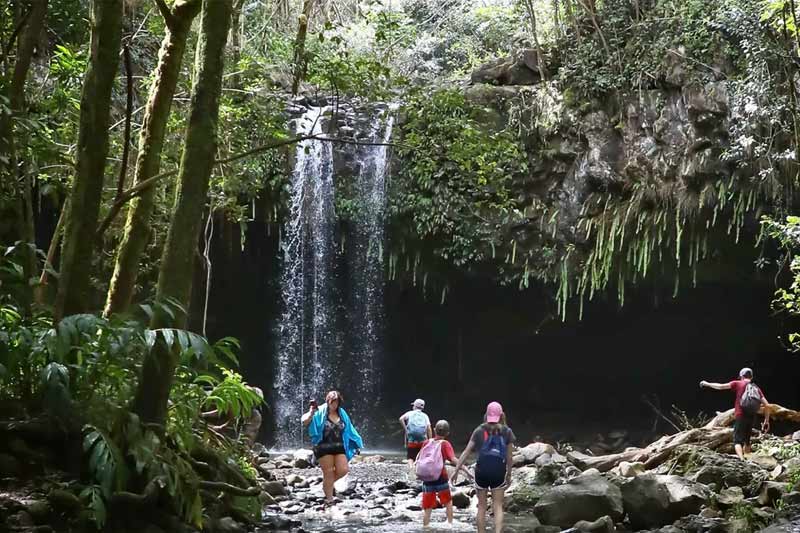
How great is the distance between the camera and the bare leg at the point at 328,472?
28.7 feet

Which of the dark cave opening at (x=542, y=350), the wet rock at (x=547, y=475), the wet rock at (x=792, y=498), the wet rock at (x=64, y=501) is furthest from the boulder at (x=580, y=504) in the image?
the dark cave opening at (x=542, y=350)

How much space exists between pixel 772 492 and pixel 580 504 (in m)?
2.05

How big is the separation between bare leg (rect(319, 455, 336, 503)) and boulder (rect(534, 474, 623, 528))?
87.8 inches

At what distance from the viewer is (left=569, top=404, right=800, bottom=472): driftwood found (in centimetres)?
1143

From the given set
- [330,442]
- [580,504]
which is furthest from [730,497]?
[330,442]

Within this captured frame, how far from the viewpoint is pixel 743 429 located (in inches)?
450

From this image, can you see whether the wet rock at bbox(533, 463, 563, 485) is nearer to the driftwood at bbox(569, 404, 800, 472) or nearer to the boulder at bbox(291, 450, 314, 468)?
the driftwood at bbox(569, 404, 800, 472)

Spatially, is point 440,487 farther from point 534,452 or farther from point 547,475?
point 534,452

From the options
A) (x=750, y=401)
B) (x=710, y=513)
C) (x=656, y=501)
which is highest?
(x=750, y=401)

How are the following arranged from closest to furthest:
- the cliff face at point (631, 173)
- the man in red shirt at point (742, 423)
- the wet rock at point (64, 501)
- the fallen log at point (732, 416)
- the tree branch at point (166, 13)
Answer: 1. the wet rock at point (64, 501)
2. the tree branch at point (166, 13)
3. the man in red shirt at point (742, 423)
4. the fallen log at point (732, 416)
5. the cliff face at point (631, 173)

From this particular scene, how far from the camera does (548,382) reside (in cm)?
2064

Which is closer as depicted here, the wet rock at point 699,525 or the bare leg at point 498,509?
the bare leg at point 498,509

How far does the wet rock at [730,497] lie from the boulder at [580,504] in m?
1.11

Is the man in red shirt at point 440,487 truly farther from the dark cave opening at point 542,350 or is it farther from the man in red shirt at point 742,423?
the dark cave opening at point 542,350
